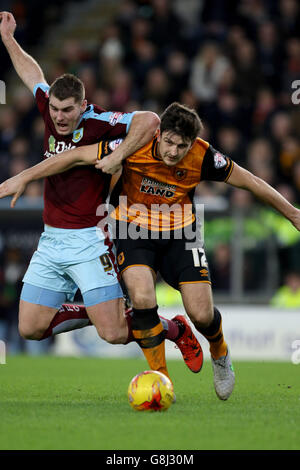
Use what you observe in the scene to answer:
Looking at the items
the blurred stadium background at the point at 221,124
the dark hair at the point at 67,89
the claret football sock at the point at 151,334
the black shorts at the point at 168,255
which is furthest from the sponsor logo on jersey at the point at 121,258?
the blurred stadium background at the point at 221,124

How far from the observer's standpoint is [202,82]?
15.1 metres

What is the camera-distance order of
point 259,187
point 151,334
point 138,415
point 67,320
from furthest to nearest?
1. point 67,320
2. point 259,187
3. point 151,334
4. point 138,415

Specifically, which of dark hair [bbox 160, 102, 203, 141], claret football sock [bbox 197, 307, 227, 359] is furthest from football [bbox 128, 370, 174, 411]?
dark hair [bbox 160, 102, 203, 141]

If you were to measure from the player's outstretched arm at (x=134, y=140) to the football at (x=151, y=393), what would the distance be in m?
1.50

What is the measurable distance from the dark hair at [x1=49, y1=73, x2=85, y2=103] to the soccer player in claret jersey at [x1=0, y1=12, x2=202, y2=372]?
0.01 meters

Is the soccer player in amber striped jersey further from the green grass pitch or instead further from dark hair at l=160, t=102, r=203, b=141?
the green grass pitch

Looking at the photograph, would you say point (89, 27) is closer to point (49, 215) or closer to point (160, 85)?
point (160, 85)

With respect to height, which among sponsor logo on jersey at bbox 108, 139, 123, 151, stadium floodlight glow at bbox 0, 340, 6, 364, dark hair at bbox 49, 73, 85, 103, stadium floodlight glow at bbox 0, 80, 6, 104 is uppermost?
stadium floodlight glow at bbox 0, 80, 6, 104

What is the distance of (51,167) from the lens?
6.39 m

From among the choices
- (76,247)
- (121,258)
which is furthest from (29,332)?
(121,258)

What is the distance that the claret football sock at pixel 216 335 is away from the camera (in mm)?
6723

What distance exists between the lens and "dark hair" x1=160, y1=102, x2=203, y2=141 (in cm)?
617

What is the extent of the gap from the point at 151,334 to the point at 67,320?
784 mm

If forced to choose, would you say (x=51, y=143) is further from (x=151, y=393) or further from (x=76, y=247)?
(x=151, y=393)
